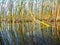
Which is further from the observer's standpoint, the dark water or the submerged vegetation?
the submerged vegetation

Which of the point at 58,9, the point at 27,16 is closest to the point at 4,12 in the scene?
the point at 27,16

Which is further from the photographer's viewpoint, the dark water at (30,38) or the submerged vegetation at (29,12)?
the submerged vegetation at (29,12)

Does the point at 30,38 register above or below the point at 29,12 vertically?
below

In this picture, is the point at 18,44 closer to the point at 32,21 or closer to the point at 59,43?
the point at 59,43

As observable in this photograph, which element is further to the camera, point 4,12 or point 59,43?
point 4,12

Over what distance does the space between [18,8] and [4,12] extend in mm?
888

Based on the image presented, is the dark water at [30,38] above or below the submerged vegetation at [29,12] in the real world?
below

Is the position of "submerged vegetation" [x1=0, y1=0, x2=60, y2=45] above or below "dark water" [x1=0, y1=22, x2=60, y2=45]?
above

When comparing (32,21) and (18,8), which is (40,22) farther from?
(18,8)

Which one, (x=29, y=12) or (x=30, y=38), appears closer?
(x=30, y=38)

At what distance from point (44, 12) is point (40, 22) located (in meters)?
0.64

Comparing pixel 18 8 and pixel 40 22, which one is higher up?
pixel 18 8

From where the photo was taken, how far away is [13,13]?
41.0 ft

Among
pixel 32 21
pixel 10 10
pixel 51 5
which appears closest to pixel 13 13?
pixel 10 10
